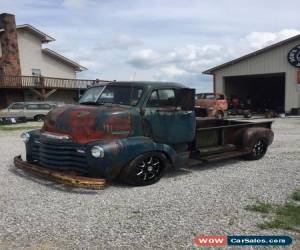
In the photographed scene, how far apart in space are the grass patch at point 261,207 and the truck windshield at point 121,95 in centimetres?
298

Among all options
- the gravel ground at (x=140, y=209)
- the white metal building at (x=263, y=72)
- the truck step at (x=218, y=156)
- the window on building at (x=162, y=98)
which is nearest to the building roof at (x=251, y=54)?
the white metal building at (x=263, y=72)

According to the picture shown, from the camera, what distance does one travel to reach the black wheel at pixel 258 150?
9.84 meters

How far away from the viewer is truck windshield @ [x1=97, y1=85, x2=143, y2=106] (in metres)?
7.74

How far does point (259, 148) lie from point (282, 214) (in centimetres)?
456

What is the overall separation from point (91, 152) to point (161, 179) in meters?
1.80

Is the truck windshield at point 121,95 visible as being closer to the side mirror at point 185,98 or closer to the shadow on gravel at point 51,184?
the side mirror at point 185,98

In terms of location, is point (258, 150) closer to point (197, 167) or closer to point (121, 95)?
point (197, 167)

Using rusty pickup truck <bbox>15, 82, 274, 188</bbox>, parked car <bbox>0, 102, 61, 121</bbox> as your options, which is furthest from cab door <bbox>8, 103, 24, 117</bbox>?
rusty pickup truck <bbox>15, 82, 274, 188</bbox>

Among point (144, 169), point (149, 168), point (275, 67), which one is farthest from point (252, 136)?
point (275, 67)

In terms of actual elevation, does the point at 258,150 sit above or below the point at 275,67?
below

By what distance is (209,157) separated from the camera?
8.70 m

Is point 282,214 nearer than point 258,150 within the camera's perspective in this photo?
Yes

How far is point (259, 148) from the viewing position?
10070mm

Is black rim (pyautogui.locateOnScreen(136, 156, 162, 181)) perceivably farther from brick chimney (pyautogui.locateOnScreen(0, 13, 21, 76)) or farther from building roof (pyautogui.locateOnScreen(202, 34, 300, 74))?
brick chimney (pyautogui.locateOnScreen(0, 13, 21, 76))
